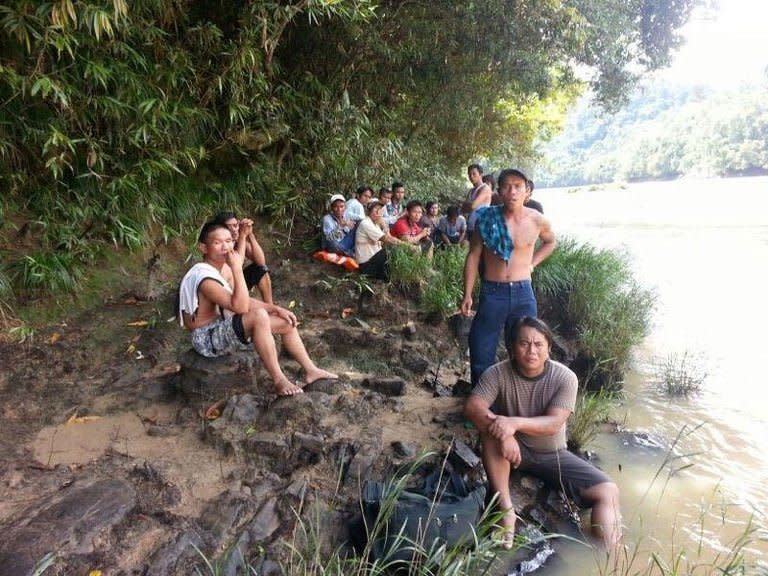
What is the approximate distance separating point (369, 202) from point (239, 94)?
2076mm

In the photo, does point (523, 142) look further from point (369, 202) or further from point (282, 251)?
point (282, 251)

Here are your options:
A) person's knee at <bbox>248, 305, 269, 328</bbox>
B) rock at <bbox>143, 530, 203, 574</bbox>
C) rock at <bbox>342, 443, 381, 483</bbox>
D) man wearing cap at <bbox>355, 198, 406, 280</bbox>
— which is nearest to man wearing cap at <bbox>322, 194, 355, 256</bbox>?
man wearing cap at <bbox>355, 198, 406, 280</bbox>

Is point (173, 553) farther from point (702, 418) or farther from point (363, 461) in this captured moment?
point (702, 418)

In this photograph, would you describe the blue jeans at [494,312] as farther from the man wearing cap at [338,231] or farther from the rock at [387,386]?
the man wearing cap at [338,231]

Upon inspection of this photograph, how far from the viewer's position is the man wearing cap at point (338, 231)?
20.1ft

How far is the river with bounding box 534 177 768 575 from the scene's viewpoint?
301 centimetres

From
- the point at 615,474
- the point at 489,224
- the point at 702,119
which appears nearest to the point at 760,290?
the point at 615,474

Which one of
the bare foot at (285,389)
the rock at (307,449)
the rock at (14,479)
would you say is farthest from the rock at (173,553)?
the bare foot at (285,389)

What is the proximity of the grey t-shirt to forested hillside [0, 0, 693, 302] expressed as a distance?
325cm

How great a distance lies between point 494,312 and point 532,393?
0.78 meters

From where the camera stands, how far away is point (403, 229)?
→ 7066mm

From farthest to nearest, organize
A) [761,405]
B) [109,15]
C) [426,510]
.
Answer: [761,405]
[109,15]
[426,510]

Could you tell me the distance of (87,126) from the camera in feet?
14.0

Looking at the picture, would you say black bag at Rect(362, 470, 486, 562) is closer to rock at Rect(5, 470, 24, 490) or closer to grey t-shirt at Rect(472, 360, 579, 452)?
grey t-shirt at Rect(472, 360, 579, 452)
